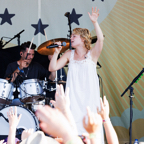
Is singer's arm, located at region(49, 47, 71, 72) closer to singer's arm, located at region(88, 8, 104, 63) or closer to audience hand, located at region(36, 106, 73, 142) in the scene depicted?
singer's arm, located at region(88, 8, 104, 63)

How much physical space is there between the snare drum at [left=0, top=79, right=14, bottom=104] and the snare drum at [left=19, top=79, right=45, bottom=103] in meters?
0.15

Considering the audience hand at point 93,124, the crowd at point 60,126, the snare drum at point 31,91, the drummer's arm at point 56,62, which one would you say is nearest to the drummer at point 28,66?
the snare drum at point 31,91

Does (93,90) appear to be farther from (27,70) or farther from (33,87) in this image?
(27,70)

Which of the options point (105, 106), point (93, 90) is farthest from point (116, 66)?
point (105, 106)

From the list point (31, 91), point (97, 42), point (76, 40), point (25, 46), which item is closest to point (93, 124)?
point (97, 42)

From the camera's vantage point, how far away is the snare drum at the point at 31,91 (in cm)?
271

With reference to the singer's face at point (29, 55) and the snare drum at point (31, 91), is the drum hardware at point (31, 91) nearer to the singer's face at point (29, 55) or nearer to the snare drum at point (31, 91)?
the snare drum at point (31, 91)

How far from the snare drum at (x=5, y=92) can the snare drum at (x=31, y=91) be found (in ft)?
0.48

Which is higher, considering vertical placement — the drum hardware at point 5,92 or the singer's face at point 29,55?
the singer's face at point 29,55

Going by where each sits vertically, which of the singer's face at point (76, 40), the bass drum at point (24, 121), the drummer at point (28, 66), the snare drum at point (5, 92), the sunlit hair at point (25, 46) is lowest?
the bass drum at point (24, 121)

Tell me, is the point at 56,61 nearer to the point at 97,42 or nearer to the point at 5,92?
the point at 97,42

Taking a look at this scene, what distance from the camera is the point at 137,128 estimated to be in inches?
126

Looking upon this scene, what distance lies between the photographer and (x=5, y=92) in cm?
271

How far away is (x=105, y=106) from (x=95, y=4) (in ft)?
9.71
